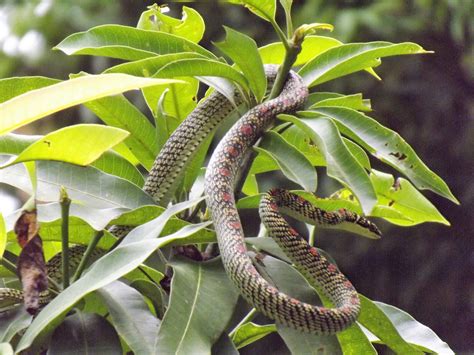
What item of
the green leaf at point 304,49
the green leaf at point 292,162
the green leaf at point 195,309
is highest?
the green leaf at point 304,49

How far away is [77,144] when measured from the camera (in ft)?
3.12

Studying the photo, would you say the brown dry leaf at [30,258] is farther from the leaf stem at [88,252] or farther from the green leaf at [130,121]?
the green leaf at [130,121]

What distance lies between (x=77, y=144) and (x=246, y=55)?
0.36 m

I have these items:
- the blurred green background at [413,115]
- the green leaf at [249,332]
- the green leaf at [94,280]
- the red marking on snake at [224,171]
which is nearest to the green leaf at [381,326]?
the green leaf at [249,332]

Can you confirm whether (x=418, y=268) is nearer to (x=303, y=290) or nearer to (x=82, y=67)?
(x=82, y=67)

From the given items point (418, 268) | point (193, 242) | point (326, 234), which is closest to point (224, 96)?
point (193, 242)

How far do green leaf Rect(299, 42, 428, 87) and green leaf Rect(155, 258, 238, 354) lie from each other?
0.35 m

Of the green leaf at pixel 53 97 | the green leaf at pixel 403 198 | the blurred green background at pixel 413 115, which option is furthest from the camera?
the blurred green background at pixel 413 115

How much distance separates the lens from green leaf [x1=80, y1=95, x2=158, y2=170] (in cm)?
132

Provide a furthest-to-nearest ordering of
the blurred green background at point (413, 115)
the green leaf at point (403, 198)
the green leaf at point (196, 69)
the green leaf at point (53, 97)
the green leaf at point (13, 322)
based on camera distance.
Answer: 1. the blurred green background at point (413, 115)
2. the green leaf at point (403, 198)
3. the green leaf at point (196, 69)
4. the green leaf at point (13, 322)
5. the green leaf at point (53, 97)

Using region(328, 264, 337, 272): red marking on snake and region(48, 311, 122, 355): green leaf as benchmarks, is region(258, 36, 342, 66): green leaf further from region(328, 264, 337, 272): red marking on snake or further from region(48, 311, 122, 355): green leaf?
region(48, 311, 122, 355): green leaf

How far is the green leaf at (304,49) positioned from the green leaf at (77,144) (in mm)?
567

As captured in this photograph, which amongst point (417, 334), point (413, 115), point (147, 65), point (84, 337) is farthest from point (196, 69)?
point (413, 115)

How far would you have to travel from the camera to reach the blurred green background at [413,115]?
5.30 metres
